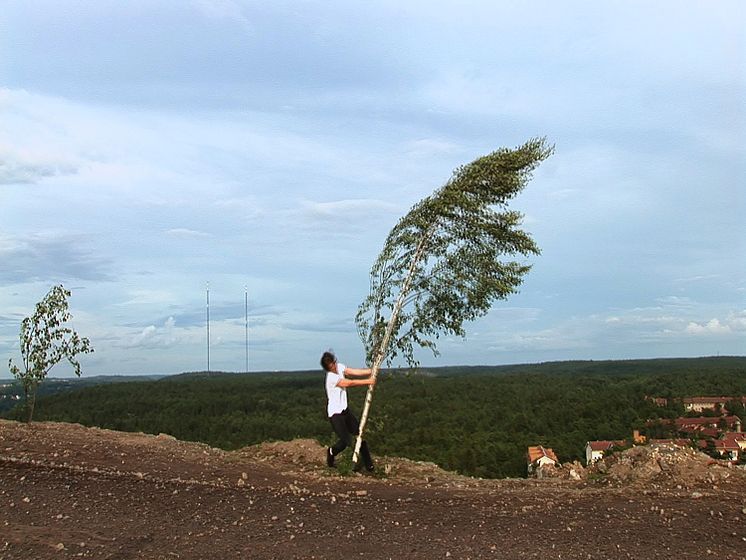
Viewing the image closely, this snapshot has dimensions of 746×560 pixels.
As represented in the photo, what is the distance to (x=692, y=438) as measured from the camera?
71.3 ft

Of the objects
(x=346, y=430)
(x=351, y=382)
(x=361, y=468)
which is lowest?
(x=361, y=468)

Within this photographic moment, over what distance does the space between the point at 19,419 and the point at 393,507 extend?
13924 millimetres

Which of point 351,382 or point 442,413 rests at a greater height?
point 351,382

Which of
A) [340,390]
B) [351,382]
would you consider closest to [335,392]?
[340,390]

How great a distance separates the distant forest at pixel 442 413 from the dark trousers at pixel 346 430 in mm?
24563

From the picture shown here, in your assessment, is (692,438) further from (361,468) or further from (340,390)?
(340,390)

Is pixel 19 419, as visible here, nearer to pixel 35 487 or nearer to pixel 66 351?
pixel 66 351

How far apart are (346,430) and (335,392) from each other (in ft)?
2.45

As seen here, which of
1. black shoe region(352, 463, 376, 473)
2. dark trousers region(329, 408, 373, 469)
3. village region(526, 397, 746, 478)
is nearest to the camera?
dark trousers region(329, 408, 373, 469)

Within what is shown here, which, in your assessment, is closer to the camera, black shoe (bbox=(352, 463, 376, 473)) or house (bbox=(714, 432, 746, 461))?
black shoe (bbox=(352, 463, 376, 473))

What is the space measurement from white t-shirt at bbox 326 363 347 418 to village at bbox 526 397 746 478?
5.50 m

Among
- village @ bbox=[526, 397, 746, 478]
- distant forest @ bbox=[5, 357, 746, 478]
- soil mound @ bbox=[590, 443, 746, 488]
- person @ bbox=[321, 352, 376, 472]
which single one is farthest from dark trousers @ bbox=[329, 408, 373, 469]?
distant forest @ bbox=[5, 357, 746, 478]

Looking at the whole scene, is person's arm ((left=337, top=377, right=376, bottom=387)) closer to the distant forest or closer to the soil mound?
the soil mound

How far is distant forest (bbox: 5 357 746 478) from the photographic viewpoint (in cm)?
5075
